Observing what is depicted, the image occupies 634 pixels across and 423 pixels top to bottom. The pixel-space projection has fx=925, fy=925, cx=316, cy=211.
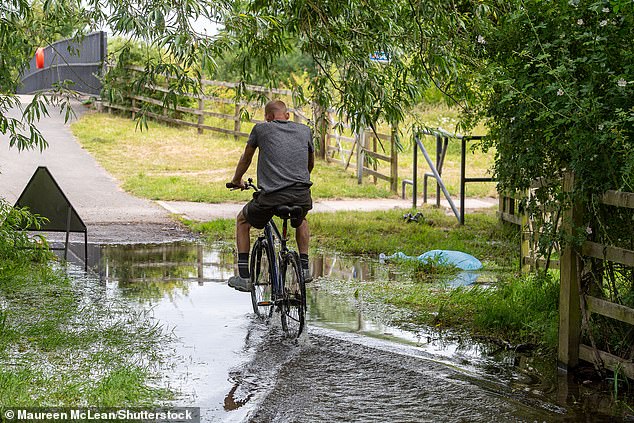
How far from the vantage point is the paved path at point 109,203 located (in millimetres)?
14367

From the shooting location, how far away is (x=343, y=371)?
21.3 ft

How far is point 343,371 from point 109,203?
1169 cm

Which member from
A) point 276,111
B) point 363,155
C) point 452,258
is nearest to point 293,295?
point 276,111

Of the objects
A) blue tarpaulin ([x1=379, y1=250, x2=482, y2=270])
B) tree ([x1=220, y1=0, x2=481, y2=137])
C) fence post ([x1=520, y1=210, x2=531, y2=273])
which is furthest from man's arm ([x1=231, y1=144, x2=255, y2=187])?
blue tarpaulin ([x1=379, y1=250, x2=482, y2=270])

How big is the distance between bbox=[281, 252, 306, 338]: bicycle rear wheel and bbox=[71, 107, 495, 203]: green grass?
9.28 metres

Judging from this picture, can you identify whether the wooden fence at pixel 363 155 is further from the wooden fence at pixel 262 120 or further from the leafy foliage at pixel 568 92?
the leafy foliage at pixel 568 92

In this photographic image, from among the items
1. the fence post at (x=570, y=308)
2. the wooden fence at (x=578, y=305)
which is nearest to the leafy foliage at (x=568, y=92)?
the wooden fence at (x=578, y=305)

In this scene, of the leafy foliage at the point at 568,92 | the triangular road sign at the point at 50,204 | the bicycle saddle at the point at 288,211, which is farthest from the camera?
the triangular road sign at the point at 50,204

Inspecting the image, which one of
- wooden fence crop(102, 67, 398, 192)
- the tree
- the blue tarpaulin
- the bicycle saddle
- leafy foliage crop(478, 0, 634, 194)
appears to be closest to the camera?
leafy foliage crop(478, 0, 634, 194)

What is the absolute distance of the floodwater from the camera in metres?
5.62

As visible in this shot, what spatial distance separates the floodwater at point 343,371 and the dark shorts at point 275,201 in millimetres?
993

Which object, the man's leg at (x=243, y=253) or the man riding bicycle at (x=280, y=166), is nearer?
the man riding bicycle at (x=280, y=166)

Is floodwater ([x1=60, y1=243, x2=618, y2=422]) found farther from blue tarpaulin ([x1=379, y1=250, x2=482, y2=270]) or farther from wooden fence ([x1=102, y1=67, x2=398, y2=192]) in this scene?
wooden fence ([x1=102, y1=67, x2=398, y2=192])

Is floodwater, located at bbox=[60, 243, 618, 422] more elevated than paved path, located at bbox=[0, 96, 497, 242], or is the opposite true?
paved path, located at bbox=[0, 96, 497, 242]
